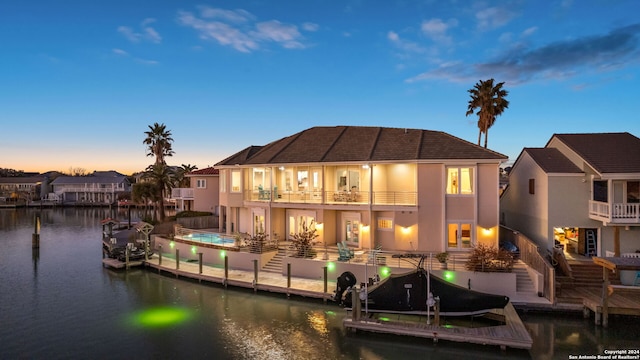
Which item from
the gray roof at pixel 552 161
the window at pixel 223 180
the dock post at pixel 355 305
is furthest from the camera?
the window at pixel 223 180

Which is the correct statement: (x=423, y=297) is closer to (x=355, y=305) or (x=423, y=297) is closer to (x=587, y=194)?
(x=355, y=305)

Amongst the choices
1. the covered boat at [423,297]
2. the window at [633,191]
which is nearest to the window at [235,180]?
the covered boat at [423,297]

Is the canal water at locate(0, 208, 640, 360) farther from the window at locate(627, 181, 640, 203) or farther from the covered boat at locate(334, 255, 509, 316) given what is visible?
the window at locate(627, 181, 640, 203)

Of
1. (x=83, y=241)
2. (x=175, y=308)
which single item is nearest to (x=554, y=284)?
(x=175, y=308)

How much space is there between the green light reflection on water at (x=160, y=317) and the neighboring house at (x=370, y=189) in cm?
1019

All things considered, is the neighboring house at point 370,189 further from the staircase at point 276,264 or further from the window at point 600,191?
the window at point 600,191

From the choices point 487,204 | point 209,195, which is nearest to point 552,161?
point 487,204

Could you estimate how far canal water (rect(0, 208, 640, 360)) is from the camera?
15.5 metres

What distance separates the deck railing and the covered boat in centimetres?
267

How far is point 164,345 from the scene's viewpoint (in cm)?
1627

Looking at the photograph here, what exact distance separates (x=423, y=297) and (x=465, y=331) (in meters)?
2.25

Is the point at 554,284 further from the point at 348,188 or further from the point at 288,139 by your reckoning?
the point at 288,139

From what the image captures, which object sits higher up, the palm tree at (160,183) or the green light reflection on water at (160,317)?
the palm tree at (160,183)

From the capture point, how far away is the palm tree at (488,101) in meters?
39.4
